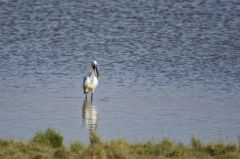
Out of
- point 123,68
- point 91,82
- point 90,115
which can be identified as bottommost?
point 90,115

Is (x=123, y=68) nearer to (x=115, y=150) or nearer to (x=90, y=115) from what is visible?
(x=90, y=115)

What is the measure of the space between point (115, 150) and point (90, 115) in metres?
5.17

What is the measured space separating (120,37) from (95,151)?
15154 mm

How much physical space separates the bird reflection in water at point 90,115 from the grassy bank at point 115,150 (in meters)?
2.71

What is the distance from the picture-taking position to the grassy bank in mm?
12312

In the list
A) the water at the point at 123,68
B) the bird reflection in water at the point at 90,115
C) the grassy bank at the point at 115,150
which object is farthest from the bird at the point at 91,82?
the grassy bank at the point at 115,150

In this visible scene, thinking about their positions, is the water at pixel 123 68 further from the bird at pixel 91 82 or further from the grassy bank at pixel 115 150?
the grassy bank at pixel 115 150

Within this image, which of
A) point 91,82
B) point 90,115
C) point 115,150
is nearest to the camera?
point 115,150

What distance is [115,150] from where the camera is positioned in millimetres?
12438

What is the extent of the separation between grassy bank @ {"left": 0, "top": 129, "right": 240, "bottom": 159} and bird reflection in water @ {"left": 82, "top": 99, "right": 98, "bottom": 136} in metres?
2.71

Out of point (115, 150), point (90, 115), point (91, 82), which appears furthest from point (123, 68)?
point (115, 150)

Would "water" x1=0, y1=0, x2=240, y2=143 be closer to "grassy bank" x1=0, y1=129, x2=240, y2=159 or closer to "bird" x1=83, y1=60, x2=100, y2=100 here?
"bird" x1=83, y1=60, x2=100, y2=100

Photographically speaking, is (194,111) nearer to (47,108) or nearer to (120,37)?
(47,108)

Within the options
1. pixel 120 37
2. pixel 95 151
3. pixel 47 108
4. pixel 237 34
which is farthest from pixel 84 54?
pixel 95 151
